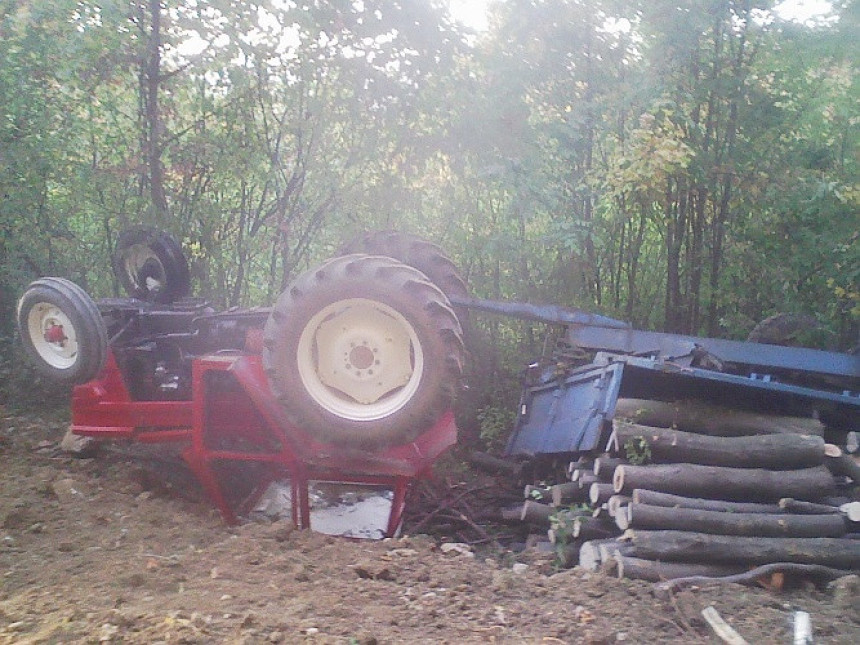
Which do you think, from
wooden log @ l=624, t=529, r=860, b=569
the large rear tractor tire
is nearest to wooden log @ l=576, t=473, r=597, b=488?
wooden log @ l=624, t=529, r=860, b=569

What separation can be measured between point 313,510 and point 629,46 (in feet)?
19.5

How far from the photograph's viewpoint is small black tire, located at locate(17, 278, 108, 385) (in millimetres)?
5367

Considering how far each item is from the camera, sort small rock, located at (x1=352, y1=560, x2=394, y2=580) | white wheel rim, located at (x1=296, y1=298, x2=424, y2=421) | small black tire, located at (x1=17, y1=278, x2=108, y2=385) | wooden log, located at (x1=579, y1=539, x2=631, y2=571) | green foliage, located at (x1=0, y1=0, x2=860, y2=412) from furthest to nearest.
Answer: green foliage, located at (x1=0, y1=0, x2=860, y2=412) < small black tire, located at (x1=17, y1=278, x2=108, y2=385) < white wheel rim, located at (x1=296, y1=298, x2=424, y2=421) < wooden log, located at (x1=579, y1=539, x2=631, y2=571) < small rock, located at (x1=352, y1=560, x2=394, y2=580)

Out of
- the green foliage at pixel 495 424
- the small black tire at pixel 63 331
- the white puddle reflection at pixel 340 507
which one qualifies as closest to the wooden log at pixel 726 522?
the white puddle reflection at pixel 340 507

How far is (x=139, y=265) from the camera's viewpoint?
6.86 m

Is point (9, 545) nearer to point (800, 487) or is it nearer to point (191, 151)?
point (800, 487)

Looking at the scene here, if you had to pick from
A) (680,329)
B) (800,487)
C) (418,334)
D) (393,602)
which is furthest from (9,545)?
(680,329)

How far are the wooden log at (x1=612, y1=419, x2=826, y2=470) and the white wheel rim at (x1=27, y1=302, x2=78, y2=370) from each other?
12.1 ft

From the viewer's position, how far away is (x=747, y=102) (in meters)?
8.25

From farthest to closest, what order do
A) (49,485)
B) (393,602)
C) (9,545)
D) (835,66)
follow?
1. (835,66)
2. (49,485)
3. (9,545)
4. (393,602)

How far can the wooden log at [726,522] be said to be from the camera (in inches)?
176

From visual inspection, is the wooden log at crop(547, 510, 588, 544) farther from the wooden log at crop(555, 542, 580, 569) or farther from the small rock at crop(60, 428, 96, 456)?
the small rock at crop(60, 428, 96, 456)

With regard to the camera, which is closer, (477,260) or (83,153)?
(83,153)

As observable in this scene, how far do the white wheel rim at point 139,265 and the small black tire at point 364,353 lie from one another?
237cm
